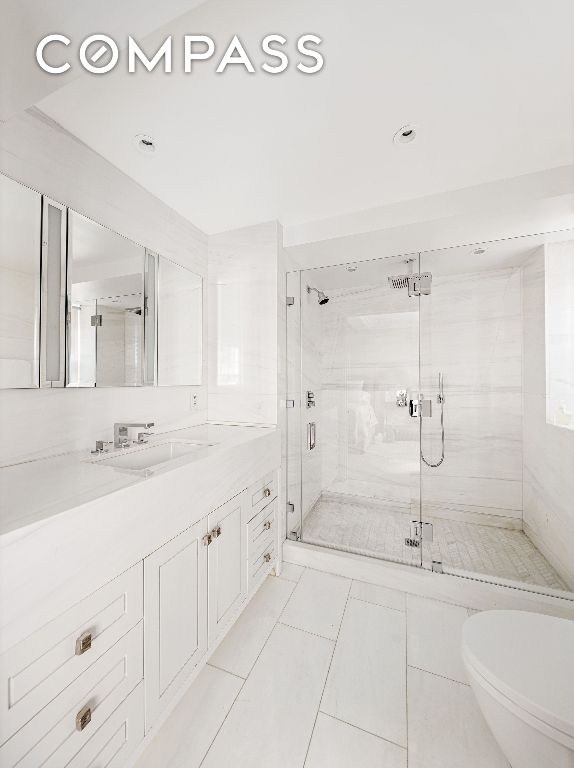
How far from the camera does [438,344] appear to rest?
8.16ft

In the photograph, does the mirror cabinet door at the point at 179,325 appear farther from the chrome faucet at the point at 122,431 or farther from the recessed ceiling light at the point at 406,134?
the recessed ceiling light at the point at 406,134

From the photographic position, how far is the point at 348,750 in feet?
3.51

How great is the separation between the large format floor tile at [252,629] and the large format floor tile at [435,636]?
2.17ft

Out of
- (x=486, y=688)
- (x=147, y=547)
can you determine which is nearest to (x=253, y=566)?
(x=147, y=547)

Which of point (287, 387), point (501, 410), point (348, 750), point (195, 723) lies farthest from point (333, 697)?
point (501, 410)

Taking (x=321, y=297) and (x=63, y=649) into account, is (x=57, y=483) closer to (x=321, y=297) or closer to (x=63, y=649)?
(x=63, y=649)

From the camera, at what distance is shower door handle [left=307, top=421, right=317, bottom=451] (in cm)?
262

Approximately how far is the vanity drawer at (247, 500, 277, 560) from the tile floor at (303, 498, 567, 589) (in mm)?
443

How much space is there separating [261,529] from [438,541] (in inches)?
48.4

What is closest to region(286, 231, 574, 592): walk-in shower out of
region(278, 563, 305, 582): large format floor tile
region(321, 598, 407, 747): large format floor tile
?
region(278, 563, 305, 582): large format floor tile

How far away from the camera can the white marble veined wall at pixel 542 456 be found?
1875 mm

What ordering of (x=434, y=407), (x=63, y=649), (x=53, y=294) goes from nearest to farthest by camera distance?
(x=63, y=649) → (x=53, y=294) → (x=434, y=407)

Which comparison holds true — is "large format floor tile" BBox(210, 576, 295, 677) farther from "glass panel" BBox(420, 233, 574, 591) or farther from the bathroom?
"glass panel" BBox(420, 233, 574, 591)

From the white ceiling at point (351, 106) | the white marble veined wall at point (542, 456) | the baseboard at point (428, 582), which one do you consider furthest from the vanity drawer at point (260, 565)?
the white ceiling at point (351, 106)
